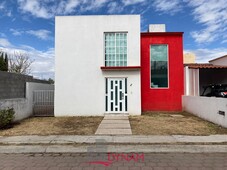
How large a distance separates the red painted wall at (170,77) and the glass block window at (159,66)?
298 mm

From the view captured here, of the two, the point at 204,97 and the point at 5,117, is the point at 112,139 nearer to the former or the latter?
the point at 5,117

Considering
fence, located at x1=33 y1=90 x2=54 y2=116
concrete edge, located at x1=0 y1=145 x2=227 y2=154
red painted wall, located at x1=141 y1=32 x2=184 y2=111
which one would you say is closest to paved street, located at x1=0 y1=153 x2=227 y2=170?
concrete edge, located at x1=0 y1=145 x2=227 y2=154

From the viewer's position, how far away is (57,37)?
1388 cm

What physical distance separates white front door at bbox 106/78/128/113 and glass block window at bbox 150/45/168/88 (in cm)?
319

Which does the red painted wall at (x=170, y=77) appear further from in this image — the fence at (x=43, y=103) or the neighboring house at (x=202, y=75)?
the fence at (x=43, y=103)

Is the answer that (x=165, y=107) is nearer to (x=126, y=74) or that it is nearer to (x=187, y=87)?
(x=187, y=87)

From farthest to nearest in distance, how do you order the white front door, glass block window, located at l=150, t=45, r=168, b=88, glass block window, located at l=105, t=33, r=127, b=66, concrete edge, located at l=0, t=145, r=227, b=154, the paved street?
glass block window, located at l=150, t=45, r=168, b=88 → glass block window, located at l=105, t=33, r=127, b=66 → the white front door → concrete edge, located at l=0, t=145, r=227, b=154 → the paved street

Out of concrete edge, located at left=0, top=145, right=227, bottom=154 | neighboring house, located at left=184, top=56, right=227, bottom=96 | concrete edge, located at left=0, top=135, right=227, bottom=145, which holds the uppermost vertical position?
neighboring house, located at left=184, top=56, right=227, bottom=96

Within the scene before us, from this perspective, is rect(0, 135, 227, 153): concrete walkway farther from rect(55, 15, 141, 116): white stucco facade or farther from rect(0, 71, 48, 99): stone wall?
rect(55, 15, 141, 116): white stucco facade

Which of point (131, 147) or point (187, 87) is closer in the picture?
point (131, 147)

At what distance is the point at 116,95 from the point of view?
44.6 feet

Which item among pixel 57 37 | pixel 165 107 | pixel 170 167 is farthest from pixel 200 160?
pixel 57 37

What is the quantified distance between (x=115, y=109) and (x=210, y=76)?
11.2 m

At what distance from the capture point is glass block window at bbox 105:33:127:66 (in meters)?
13.9
